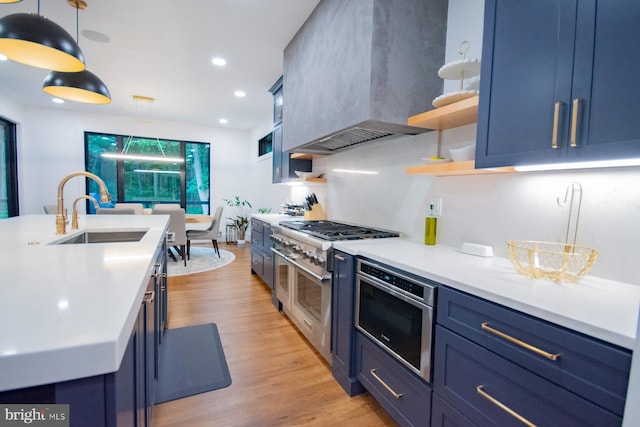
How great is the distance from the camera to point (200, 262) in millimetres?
4996

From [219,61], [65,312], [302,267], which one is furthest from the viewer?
[219,61]

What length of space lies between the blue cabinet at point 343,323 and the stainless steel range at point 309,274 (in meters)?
0.06

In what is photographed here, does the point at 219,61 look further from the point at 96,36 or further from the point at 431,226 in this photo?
the point at 431,226

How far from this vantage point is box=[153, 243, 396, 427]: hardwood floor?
162 centimetres

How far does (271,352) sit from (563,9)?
8.36 feet

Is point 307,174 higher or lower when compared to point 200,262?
higher

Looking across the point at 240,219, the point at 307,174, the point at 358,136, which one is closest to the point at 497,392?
the point at 358,136

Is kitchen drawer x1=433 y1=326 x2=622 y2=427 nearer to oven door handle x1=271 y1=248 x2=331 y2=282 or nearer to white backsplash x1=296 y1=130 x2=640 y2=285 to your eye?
white backsplash x1=296 y1=130 x2=640 y2=285

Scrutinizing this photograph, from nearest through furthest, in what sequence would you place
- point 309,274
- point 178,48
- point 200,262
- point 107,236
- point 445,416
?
point 445,416 → point 107,236 → point 309,274 → point 178,48 → point 200,262

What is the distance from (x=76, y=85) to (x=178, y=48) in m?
1.21

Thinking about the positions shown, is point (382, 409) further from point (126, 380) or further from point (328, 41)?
point (328, 41)

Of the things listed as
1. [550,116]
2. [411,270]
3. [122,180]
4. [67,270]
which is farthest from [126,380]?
[122,180]

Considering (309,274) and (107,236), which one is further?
(309,274)

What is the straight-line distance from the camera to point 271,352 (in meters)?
2.29
